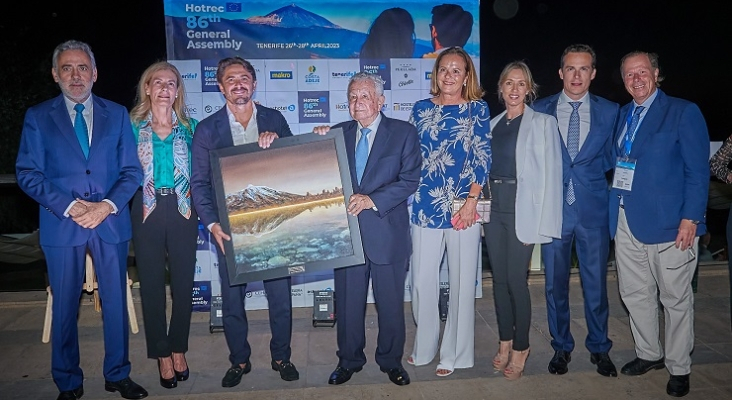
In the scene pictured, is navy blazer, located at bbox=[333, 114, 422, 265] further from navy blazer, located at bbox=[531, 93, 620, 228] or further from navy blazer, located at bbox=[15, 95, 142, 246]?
navy blazer, located at bbox=[15, 95, 142, 246]

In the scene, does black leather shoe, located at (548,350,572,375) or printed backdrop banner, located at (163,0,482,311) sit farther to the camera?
printed backdrop banner, located at (163,0,482,311)

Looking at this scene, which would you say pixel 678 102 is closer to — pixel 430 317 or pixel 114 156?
pixel 430 317

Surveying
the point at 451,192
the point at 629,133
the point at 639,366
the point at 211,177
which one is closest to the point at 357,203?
the point at 451,192

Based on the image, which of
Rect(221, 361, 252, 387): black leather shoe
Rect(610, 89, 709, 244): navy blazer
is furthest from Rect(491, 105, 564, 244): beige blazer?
Rect(221, 361, 252, 387): black leather shoe

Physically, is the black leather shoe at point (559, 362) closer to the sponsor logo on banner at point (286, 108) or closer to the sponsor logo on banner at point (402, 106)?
the sponsor logo on banner at point (402, 106)

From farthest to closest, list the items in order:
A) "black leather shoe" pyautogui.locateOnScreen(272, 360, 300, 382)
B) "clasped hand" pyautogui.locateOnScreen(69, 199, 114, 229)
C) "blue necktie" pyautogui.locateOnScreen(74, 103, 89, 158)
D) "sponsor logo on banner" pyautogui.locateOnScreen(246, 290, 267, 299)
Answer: "sponsor logo on banner" pyautogui.locateOnScreen(246, 290, 267, 299) → "black leather shoe" pyautogui.locateOnScreen(272, 360, 300, 382) → "blue necktie" pyautogui.locateOnScreen(74, 103, 89, 158) → "clasped hand" pyautogui.locateOnScreen(69, 199, 114, 229)

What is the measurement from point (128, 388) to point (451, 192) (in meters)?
2.19

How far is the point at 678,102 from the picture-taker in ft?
10.5

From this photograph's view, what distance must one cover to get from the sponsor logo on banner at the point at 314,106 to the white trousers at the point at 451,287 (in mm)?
1625

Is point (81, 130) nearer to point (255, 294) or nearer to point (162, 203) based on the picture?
point (162, 203)

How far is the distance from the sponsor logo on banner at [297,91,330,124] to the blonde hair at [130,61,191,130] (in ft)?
4.56

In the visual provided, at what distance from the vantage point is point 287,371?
11.3ft

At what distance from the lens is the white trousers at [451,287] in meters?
3.38

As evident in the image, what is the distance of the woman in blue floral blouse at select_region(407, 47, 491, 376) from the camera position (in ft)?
10.7
